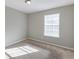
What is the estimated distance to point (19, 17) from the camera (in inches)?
296

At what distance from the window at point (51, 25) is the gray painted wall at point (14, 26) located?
2.25 meters

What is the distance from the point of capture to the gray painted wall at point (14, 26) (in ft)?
21.9

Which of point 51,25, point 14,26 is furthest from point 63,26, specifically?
point 14,26

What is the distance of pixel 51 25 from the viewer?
5.96 meters

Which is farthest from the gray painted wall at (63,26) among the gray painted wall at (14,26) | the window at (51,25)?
the gray painted wall at (14,26)

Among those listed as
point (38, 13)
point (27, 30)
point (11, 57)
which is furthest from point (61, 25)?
point (27, 30)

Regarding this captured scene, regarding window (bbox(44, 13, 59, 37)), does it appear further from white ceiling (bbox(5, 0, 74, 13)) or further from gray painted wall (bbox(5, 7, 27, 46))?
gray painted wall (bbox(5, 7, 27, 46))

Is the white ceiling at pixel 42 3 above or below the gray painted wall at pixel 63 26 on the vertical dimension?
above

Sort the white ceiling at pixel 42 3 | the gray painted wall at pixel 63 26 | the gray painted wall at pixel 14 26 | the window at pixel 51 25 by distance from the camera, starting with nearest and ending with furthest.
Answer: the white ceiling at pixel 42 3 → the gray painted wall at pixel 63 26 → the window at pixel 51 25 → the gray painted wall at pixel 14 26

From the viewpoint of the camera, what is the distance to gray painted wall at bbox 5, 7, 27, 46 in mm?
6690

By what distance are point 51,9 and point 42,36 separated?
1.99 m

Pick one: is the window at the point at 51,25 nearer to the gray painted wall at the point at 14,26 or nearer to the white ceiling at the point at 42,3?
the white ceiling at the point at 42,3

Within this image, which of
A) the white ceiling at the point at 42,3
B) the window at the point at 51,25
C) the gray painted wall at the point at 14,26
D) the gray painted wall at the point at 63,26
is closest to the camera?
the white ceiling at the point at 42,3
